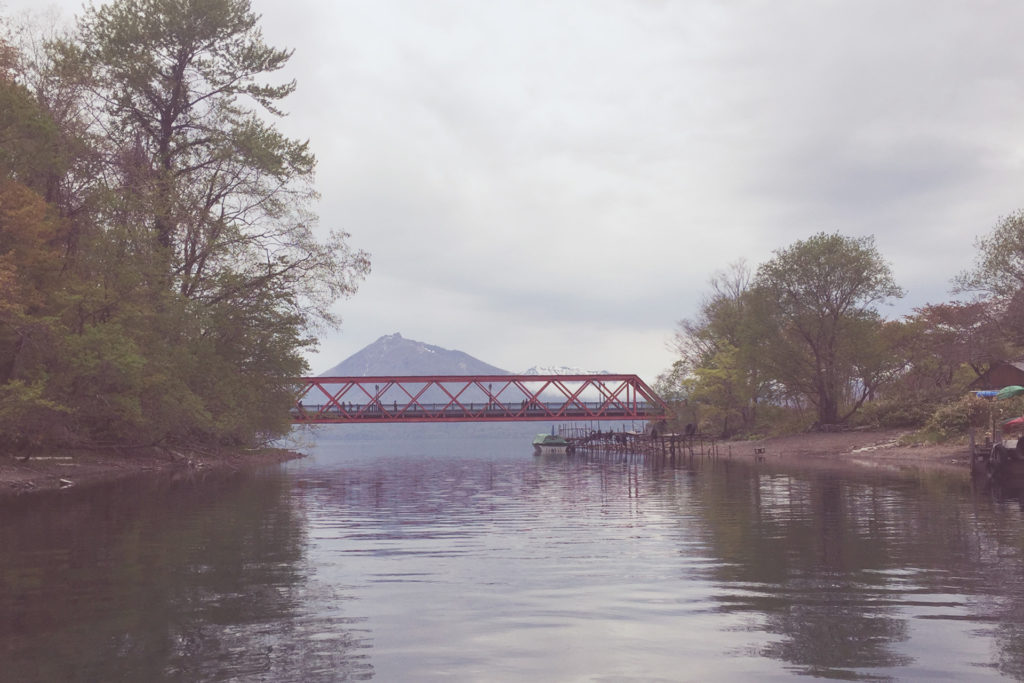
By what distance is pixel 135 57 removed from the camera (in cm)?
4694

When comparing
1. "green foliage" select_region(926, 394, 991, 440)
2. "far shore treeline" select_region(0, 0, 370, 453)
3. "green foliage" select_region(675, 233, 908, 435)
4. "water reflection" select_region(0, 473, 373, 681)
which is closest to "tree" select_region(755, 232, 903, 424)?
"green foliage" select_region(675, 233, 908, 435)

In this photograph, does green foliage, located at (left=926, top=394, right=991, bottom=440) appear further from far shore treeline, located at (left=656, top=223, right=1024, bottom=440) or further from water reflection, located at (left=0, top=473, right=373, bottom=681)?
water reflection, located at (left=0, top=473, right=373, bottom=681)

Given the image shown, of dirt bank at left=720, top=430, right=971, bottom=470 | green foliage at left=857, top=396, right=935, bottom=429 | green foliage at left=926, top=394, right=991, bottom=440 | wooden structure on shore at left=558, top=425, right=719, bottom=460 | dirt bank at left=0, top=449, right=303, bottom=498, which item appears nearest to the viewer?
dirt bank at left=0, top=449, right=303, bottom=498

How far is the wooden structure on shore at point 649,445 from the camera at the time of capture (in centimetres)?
8361

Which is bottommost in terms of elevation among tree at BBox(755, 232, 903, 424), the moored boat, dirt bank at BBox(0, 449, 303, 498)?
the moored boat

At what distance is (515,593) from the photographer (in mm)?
13547

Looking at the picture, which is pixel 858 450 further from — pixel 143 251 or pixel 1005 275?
→ pixel 143 251

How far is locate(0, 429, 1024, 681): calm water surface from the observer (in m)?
9.44

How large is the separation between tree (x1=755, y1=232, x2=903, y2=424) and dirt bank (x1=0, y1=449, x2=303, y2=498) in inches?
1758

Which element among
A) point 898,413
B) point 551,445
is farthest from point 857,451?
point 551,445

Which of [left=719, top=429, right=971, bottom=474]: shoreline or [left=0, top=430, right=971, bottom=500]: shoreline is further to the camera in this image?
[left=719, top=429, right=971, bottom=474]: shoreline

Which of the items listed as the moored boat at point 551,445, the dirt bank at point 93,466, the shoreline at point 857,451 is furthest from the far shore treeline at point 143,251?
the moored boat at point 551,445

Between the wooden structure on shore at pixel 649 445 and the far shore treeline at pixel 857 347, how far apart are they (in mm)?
5897

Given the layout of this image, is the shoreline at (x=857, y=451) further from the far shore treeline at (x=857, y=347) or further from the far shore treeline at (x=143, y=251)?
the far shore treeline at (x=143, y=251)
